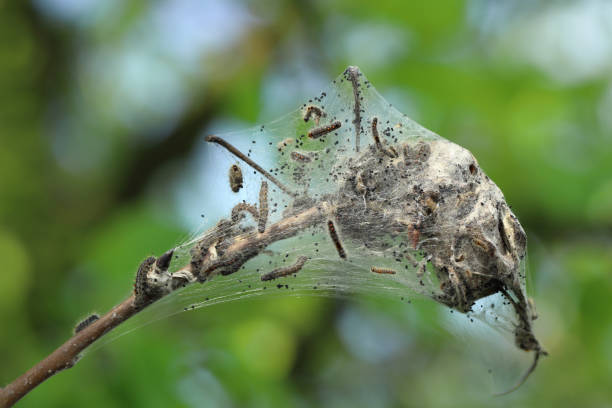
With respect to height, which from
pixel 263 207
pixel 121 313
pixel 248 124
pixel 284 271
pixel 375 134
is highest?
pixel 248 124

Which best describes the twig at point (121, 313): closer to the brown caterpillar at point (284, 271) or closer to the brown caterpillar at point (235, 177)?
the brown caterpillar at point (284, 271)

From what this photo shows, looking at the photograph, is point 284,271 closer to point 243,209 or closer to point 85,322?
point 243,209

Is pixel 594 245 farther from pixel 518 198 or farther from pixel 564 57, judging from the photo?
pixel 564 57

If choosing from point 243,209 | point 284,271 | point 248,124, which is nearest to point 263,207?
point 243,209

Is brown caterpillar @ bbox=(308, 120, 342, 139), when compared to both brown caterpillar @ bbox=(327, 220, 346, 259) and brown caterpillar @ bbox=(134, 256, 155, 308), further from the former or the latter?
brown caterpillar @ bbox=(134, 256, 155, 308)

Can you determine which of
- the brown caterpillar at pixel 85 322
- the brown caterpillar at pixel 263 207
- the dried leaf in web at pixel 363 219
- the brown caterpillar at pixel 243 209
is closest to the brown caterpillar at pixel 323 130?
the dried leaf in web at pixel 363 219
